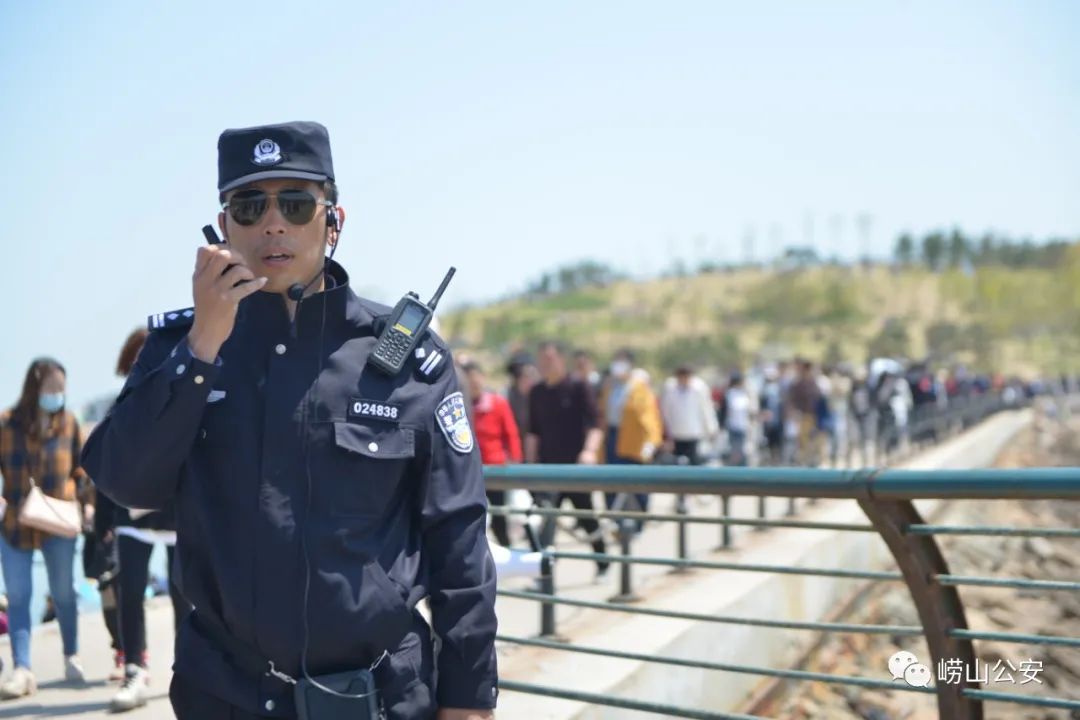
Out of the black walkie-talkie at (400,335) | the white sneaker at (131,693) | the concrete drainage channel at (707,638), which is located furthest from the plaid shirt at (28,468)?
the black walkie-talkie at (400,335)

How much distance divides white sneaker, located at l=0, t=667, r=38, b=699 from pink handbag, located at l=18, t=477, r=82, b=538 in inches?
29.7

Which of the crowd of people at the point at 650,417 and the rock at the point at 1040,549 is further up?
the crowd of people at the point at 650,417

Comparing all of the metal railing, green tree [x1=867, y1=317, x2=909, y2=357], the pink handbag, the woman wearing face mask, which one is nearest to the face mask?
the woman wearing face mask

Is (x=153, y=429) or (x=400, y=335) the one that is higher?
(x=400, y=335)

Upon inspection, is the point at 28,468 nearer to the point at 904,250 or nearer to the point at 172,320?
the point at 172,320

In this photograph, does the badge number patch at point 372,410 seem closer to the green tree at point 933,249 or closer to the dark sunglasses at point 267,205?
the dark sunglasses at point 267,205

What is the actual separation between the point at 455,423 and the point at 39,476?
5.28 metres

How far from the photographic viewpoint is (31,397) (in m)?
7.43

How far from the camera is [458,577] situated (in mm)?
2762

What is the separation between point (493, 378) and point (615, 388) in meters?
73.1

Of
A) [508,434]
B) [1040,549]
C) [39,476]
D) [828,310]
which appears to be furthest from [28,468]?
[828,310]

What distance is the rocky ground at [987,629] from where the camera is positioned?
10.6m

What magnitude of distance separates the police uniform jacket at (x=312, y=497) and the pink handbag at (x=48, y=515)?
478 centimetres

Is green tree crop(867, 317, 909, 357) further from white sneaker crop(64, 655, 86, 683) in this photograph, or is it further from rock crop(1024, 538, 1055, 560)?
white sneaker crop(64, 655, 86, 683)
